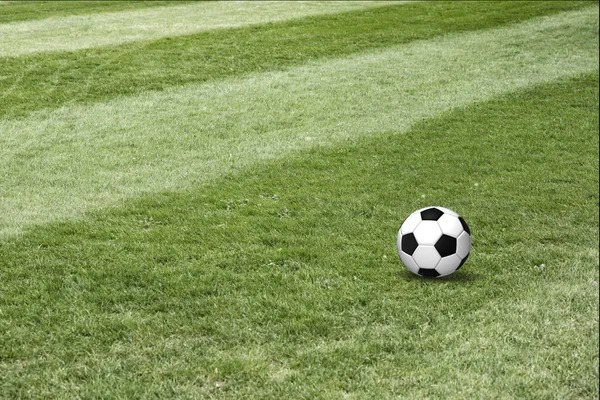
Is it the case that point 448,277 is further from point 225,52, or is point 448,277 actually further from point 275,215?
point 225,52

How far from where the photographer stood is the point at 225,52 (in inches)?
612

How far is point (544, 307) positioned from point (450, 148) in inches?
205

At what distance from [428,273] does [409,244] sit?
309 millimetres

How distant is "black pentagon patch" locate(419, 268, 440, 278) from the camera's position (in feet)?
21.6

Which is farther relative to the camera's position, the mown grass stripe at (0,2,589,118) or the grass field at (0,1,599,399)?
the mown grass stripe at (0,2,589,118)

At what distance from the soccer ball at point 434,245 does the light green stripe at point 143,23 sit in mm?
5521

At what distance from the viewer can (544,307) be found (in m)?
6.05

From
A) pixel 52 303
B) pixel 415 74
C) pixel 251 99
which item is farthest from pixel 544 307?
pixel 415 74

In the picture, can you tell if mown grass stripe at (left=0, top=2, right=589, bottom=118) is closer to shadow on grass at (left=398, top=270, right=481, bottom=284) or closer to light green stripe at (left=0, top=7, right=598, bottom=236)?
light green stripe at (left=0, top=7, right=598, bottom=236)

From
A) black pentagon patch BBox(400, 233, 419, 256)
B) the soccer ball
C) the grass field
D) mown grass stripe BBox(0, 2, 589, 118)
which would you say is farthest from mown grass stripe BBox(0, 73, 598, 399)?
mown grass stripe BBox(0, 2, 589, 118)

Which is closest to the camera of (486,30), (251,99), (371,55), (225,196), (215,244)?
(215,244)

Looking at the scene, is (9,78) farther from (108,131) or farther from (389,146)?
(389,146)

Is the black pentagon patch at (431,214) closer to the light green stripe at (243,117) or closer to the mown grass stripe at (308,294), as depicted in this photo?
the mown grass stripe at (308,294)

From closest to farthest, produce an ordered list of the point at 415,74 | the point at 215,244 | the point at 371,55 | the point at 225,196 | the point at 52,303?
1. the point at 52,303
2. the point at 215,244
3. the point at 225,196
4. the point at 415,74
5. the point at 371,55
